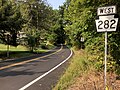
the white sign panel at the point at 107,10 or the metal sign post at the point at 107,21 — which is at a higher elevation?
the white sign panel at the point at 107,10

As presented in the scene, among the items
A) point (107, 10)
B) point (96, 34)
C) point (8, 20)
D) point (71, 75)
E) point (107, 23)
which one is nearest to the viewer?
point (107, 23)

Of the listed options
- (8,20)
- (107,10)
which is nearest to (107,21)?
(107,10)

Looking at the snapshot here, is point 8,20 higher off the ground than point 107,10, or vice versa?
point 8,20

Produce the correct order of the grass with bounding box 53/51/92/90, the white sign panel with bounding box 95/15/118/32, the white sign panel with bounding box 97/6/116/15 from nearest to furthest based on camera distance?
the white sign panel with bounding box 95/15/118/32
the white sign panel with bounding box 97/6/116/15
the grass with bounding box 53/51/92/90

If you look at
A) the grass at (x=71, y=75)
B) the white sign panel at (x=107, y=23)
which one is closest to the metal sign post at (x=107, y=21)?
the white sign panel at (x=107, y=23)

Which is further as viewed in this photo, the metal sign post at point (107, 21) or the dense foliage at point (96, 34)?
the dense foliage at point (96, 34)

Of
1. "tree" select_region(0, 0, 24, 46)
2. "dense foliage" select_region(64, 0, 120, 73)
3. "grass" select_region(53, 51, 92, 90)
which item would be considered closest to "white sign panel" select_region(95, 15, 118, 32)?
"grass" select_region(53, 51, 92, 90)

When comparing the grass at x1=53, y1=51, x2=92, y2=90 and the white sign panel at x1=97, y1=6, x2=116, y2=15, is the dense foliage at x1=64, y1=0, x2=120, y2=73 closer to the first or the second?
the grass at x1=53, y1=51, x2=92, y2=90

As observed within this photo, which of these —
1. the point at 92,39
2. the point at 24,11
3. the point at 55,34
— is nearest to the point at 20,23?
the point at 92,39

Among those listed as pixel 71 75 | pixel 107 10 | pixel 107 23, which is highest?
pixel 107 10

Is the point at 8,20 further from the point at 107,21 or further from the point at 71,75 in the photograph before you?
the point at 107,21

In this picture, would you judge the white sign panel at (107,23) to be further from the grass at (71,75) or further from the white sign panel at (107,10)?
the grass at (71,75)

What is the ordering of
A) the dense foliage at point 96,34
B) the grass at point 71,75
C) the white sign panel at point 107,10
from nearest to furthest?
the white sign panel at point 107,10
the grass at point 71,75
the dense foliage at point 96,34

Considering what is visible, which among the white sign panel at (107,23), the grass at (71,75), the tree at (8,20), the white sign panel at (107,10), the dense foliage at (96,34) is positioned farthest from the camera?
the tree at (8,20)
